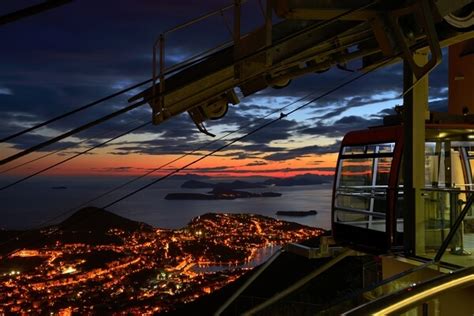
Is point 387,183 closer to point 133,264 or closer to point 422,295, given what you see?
point 422,295

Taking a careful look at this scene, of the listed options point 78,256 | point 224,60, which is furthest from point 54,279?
point 224,60

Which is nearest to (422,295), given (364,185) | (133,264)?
(364,185)

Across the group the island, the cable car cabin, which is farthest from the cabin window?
the island

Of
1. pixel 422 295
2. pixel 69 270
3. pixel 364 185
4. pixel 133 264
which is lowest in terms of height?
pixel 69 270

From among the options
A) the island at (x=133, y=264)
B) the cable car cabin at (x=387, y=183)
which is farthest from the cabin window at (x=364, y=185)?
the island at (x=133, y=264)

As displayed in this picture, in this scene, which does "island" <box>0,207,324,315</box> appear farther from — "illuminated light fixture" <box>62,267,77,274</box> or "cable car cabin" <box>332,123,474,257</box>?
"cable car cabin" <box>332,123,474,257</box>

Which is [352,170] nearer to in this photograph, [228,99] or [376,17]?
[228,99]
